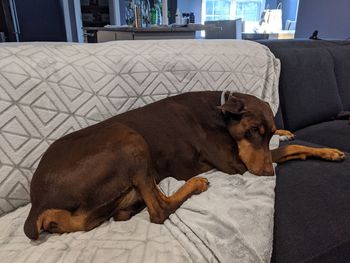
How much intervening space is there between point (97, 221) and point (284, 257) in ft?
2.00

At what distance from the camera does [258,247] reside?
92 cm

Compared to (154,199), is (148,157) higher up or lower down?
higher up

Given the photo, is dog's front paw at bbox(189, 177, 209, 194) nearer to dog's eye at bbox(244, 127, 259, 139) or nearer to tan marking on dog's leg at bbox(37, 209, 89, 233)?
dog's eye at bbox(244, 127, 259, 139)

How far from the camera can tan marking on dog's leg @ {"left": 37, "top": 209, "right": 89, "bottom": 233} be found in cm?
96

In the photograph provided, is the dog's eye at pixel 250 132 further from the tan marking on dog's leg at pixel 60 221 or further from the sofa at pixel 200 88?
the tan marking on dog's leg at pixel 60 221

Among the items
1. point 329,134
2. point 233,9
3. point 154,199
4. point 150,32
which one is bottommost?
point 329,134

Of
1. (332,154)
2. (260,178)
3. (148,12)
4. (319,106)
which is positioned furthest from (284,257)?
(148,12)

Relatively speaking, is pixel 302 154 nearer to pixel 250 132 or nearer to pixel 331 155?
pixel 331 155

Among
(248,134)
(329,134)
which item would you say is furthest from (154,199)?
(329,134)

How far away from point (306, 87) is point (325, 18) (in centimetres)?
240

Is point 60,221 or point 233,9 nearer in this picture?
point 60,221

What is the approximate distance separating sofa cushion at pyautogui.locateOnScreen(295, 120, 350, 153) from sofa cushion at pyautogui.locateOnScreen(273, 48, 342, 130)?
8 centimetres

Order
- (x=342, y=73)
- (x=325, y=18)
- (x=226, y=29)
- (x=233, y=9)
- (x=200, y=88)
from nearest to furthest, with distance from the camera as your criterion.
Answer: (x=200, y=88) → (x=342, y=73) → (x=226, y=29) → (x=325, y=18) → (x=233, y=9)

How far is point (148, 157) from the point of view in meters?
1.11
